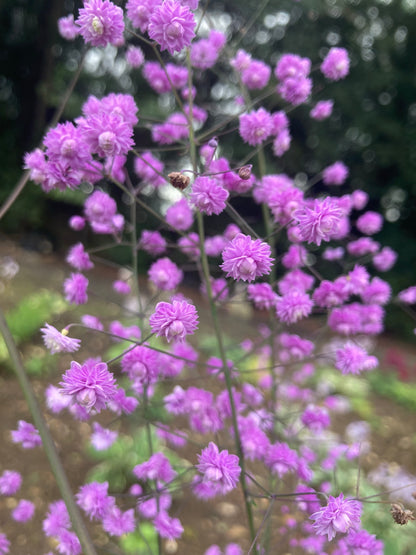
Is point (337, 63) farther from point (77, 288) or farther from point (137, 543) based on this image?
point (137, 543)

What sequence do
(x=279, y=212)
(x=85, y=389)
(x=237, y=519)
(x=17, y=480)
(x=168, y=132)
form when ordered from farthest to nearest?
(x=237, y=519), (x=17, y=480), (x=168, y=132), (x=279, y=212), (x=85, y=389)

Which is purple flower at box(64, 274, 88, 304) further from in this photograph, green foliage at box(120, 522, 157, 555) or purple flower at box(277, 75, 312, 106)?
green foliage at box(120, 522, 157, 555)

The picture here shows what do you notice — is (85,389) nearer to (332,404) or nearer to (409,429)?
Answer: (332,404)

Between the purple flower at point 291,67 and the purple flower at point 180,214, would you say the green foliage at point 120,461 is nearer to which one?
the purple flower at point 180,214

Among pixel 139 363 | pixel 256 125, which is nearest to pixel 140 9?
pixel 256 125

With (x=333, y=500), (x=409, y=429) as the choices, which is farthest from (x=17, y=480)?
(x=409, y=429)

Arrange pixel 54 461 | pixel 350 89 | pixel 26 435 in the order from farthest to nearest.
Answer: pixel 350 89 → pixel 26 435 → pixel 54 461
